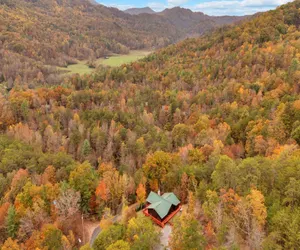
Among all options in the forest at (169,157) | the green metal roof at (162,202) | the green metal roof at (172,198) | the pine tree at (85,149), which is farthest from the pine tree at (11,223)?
the pine tree at (85,149)

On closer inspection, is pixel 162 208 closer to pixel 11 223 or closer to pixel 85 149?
pixel 11 223

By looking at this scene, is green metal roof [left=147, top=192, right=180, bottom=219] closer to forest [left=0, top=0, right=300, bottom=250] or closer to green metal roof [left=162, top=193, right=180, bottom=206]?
green metal roof [left=162, top=193, right=180, bottom=206]

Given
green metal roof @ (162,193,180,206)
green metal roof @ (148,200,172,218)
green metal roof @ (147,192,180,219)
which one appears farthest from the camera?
green metal roof @ (162,193,180,206)

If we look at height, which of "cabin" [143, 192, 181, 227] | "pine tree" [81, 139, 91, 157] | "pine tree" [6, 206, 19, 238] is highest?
"cabin" [143, 192, 181, 227]

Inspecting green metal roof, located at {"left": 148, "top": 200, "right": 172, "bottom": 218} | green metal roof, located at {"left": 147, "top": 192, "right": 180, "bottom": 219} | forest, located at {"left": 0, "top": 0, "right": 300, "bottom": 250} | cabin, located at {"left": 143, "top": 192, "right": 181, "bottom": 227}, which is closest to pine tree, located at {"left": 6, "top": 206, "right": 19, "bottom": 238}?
forest, located at {"left": 0, "top": 0, "right": 300, "bottom": 250}

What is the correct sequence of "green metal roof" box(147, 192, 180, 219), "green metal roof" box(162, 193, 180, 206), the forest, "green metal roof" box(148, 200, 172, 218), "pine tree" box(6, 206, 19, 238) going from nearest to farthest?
the forest < "green metal roof" box(148, 200, 172, 218) < "green metal roof" box(147, 192, 180, 219) < "pine tree" box(6, 206, 19, 238) < "green metal roof" box(162, 193, 180, 206)
